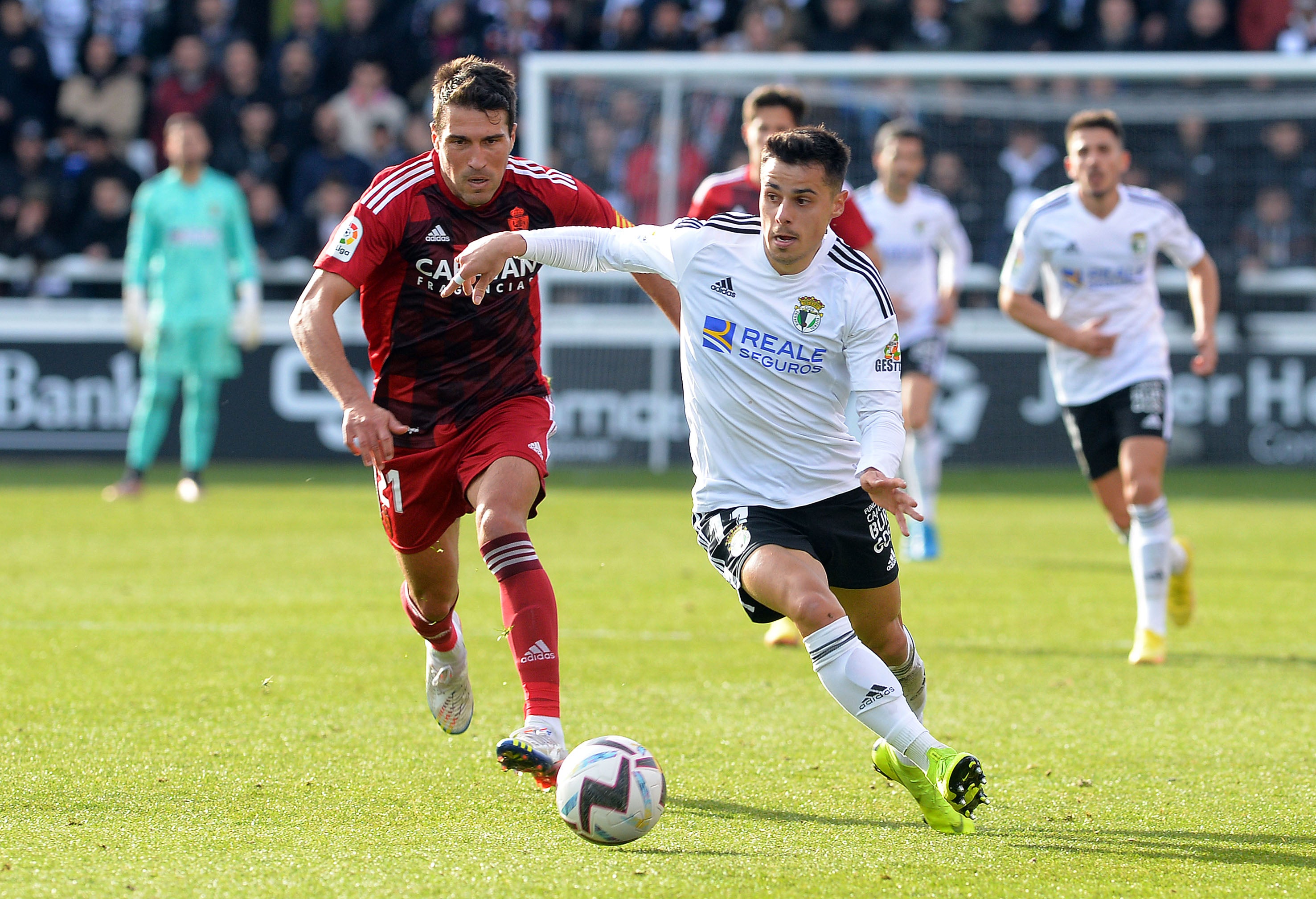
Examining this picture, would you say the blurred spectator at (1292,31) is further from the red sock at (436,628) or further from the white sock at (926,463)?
the red sock at (436,628)

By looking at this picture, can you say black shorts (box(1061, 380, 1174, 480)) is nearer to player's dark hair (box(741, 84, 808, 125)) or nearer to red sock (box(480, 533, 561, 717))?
player's dark hair (box(741, 84, 808, 125))

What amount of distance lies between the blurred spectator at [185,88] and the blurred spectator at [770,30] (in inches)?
215

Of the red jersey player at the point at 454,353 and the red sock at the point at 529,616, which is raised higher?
the red jersey player at the point at 454,353

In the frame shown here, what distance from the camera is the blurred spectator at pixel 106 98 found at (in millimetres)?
17344

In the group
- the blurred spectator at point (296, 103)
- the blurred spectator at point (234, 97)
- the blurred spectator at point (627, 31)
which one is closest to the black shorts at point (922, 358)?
the blurred spectator at point (627, 31)

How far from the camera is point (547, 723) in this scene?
174 inches

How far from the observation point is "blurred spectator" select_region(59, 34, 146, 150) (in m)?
17.3

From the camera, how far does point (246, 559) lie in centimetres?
979

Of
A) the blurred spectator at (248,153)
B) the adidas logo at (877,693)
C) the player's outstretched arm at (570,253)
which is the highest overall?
the player's outstretched arm at (570,253)

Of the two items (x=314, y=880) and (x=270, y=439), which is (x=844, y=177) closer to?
(x=314, y=880)

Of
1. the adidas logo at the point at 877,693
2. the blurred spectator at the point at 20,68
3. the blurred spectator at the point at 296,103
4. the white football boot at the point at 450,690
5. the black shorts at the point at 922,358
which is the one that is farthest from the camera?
the blurred spectator at the point at 20,68

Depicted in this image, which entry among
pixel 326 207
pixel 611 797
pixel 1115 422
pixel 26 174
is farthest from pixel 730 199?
pixel 26 174

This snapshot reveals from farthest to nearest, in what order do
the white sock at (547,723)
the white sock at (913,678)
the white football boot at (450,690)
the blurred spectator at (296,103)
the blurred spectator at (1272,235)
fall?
the blurred spectator at (296,103) < the blurred spectator at (1272,235) < the white football boot at (450,690) < the white sock at (913,678) < the white sock at (547,723)

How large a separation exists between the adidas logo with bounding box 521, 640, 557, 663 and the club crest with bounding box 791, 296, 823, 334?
1153mm
